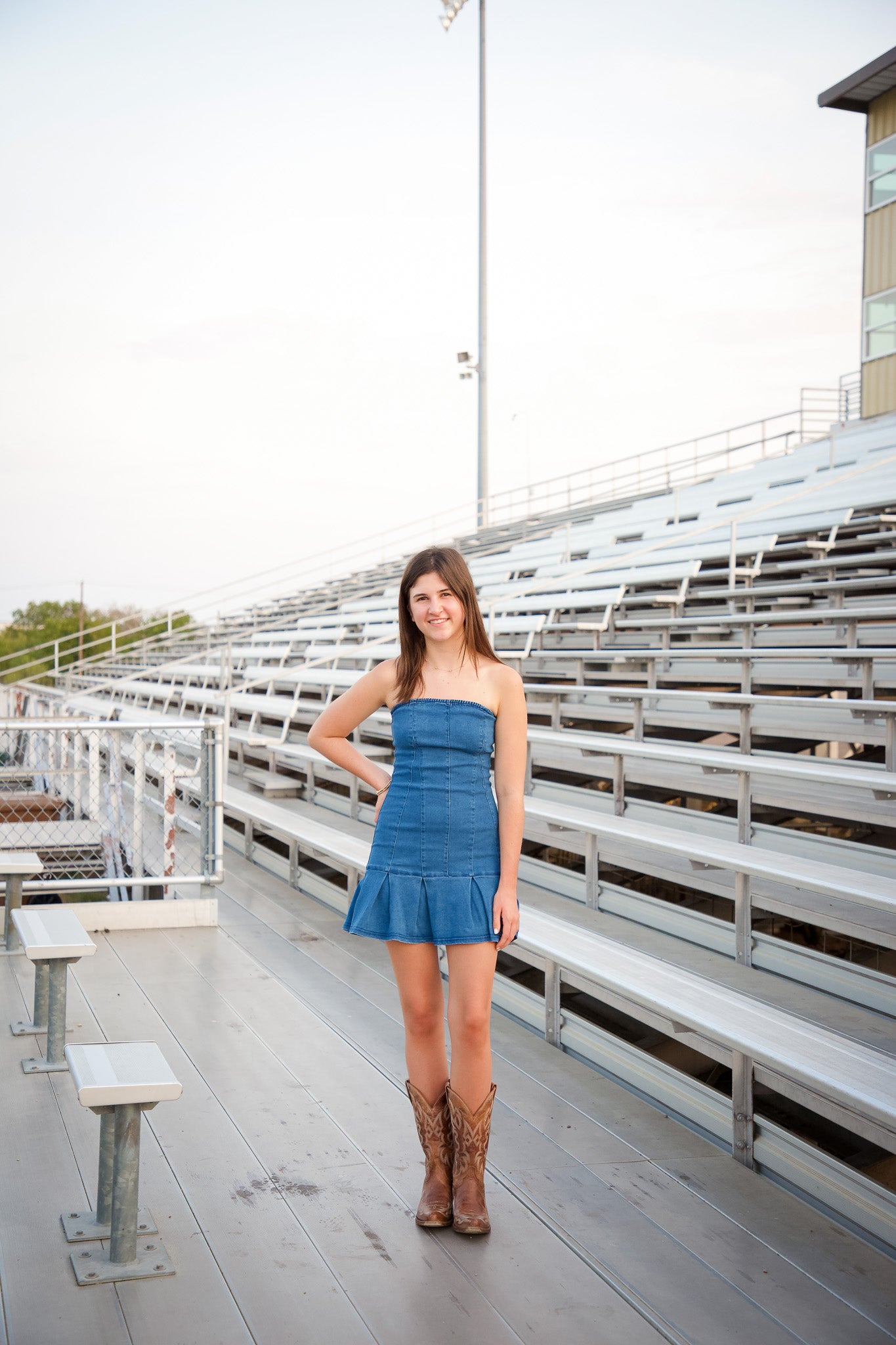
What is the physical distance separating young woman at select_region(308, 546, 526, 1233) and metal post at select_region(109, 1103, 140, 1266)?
0.57m

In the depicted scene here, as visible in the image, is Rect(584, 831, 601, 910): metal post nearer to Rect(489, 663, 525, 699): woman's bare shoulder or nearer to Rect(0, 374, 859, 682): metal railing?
Rect(489, 663, 525, 699): woman's bare shoulder

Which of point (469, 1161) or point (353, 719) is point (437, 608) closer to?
point (353, 719)

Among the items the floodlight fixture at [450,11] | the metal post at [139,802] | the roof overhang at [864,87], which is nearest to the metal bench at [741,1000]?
the metal post at [139,802]

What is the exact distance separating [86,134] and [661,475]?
9408 mm

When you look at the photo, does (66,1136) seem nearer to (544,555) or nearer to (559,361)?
(544,555)

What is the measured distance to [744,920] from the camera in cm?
336

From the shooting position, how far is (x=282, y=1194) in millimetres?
2445

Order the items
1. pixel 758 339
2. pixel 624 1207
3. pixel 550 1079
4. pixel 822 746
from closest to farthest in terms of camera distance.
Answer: pixel 624 1207
pixel 550 1079
pixel 822 746
pixel 758 339

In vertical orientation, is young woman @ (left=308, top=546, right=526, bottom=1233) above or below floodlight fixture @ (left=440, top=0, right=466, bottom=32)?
below

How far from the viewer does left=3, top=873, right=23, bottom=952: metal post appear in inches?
177

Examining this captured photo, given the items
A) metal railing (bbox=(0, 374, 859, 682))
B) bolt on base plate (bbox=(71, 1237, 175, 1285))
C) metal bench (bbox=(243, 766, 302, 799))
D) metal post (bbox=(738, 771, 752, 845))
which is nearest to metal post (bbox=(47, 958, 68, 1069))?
bolt on base plate (bbox=(71, 1237, 175, 1285))

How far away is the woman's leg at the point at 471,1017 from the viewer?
2.22m

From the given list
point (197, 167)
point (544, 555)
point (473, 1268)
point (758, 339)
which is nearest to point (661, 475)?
point (758, 339)

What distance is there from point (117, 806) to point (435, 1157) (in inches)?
182
